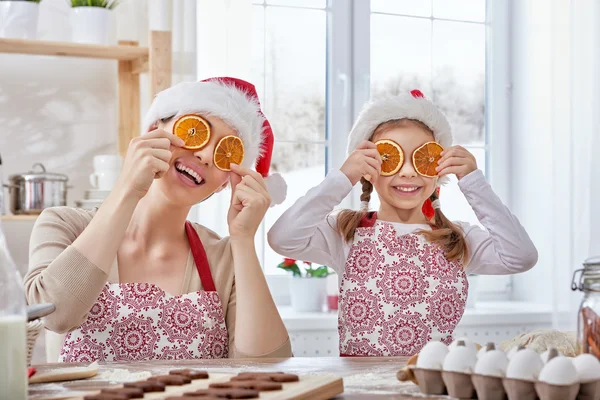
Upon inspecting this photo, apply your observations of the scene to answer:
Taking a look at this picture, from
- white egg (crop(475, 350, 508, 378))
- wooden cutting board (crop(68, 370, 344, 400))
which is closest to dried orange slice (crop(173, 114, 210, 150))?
wooden cutting board (crop(68, 370, 344, 400))

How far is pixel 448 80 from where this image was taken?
4184 millimetres

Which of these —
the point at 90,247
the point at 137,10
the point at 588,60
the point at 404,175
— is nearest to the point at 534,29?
the point at 588,60

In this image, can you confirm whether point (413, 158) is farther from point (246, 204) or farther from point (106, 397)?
point (106, 397)

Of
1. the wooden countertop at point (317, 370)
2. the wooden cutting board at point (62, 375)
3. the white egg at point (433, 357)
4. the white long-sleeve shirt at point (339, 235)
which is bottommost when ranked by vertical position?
the wooden countertop at point (317, 370)

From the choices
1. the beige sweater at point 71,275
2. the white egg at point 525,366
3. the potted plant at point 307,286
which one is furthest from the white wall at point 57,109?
the white egg at point 525,366

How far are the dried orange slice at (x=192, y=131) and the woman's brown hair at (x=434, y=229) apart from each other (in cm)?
48

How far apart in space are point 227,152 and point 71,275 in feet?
1.65

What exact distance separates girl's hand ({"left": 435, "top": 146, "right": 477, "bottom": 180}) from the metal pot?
1.52 metres

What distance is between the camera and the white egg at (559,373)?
1.09 m

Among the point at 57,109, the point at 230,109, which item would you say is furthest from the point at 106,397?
the point at 57,109

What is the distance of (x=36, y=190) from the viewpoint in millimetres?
3004

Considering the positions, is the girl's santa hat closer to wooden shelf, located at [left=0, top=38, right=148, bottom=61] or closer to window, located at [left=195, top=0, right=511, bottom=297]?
wooden shelf, located at [left=0, top=38, right=148, bottom=61]

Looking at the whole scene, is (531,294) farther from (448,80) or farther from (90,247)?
(90,247)

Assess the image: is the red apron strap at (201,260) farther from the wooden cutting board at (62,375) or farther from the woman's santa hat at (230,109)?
the wooden cutting board at (62,375)
